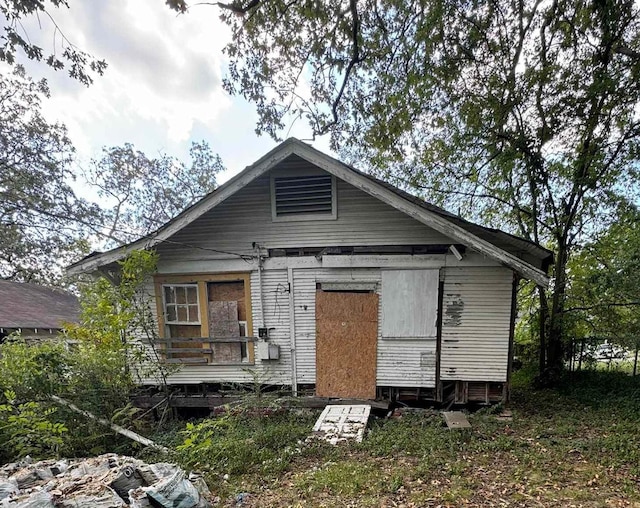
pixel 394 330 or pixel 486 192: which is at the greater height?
pixel 486 192

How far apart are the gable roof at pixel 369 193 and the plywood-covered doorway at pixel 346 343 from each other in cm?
193

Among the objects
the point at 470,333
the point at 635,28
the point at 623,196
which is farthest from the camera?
the point at 623,196

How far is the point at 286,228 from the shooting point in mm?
6680

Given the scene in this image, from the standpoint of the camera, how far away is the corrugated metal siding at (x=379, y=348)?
20.7ft

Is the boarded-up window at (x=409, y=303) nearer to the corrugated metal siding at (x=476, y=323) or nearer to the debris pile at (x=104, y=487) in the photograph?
the corrugated metal siding at (x=476, y=323)

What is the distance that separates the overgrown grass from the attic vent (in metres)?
3.89

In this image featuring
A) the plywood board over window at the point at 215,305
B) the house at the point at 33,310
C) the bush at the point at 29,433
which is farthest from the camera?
the house at the point at 33,310

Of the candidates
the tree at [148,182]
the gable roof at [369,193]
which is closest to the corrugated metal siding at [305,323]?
the gable roof at [369,193]

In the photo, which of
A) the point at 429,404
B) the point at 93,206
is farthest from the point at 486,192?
the point at 93,206

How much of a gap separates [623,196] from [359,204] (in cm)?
631

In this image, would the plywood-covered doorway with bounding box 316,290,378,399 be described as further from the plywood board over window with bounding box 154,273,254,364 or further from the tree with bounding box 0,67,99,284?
the tree with bounding box 0,67,99,284

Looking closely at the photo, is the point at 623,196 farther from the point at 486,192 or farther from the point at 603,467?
the point at 603,467

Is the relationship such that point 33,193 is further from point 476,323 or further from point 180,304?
point 476,323

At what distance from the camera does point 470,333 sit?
6129mm
